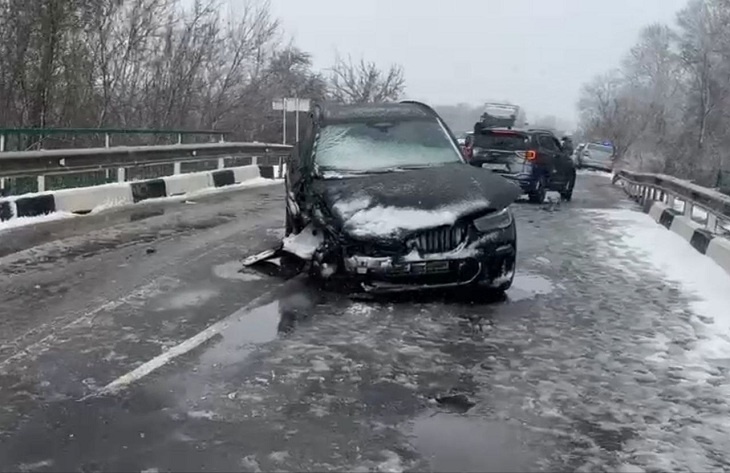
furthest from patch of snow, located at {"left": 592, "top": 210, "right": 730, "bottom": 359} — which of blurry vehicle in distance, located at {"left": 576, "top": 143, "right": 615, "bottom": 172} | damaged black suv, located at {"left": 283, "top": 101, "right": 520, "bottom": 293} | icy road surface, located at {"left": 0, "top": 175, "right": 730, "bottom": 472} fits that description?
blurry vehicle in distance, located at {"left": 576, "top": 143, "right": 615, "bottom": 172}

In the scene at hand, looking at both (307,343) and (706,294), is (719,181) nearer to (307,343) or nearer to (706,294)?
(706,294)

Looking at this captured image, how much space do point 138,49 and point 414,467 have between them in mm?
30439

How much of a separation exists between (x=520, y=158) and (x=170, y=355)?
1473 centimetres

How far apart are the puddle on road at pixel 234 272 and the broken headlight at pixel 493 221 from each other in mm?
2400

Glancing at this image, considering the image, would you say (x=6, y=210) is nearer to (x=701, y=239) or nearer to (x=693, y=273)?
(x=693, y=273)

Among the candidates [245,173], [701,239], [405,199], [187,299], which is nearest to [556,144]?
[245,173]

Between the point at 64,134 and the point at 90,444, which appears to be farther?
the point at 64,134

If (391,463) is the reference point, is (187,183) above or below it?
above

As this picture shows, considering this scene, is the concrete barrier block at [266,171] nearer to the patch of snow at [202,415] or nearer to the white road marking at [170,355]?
the white road marking at [170,355]

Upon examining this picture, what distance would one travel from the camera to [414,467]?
386 centimetres

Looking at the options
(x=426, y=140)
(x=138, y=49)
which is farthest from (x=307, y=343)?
(x=138, y=49)

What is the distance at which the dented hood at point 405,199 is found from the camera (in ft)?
23.7

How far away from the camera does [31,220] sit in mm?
12383

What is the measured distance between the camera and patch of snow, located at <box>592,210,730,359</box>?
6.59m
